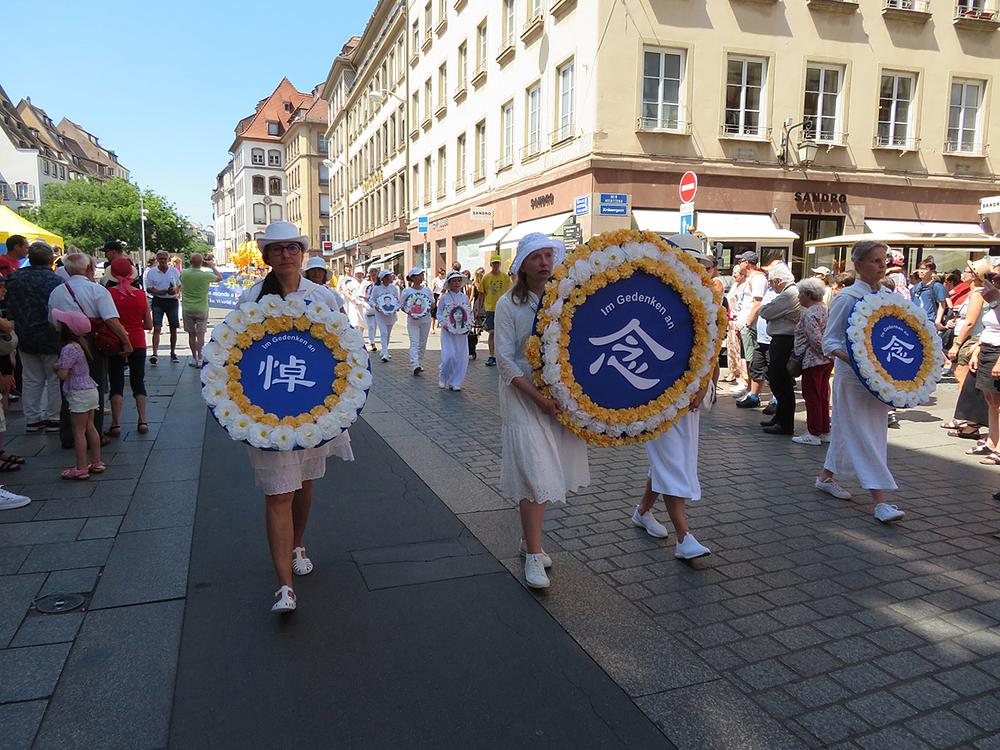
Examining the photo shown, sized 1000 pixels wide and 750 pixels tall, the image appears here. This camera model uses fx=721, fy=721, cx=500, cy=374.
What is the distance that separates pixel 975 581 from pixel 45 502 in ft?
20.0

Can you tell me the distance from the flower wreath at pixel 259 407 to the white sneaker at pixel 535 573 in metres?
1.28

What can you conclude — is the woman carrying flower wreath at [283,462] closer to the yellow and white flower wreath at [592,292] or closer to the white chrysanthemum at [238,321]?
the white chrysanthemum at [238,321]

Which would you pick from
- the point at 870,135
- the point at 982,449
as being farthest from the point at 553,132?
the point at 982,449

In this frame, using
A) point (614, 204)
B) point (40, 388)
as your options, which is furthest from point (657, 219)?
point (40, 388)

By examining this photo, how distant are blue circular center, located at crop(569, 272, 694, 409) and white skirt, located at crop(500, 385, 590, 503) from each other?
31 cm

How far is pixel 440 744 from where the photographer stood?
2.60m

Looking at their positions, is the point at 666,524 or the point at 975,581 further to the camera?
the point at 666,524

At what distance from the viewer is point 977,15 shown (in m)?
21.4

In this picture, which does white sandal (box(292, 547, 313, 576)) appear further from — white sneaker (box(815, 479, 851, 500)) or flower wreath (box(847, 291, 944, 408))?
white sneaker (box(815, 479, 851, 500))

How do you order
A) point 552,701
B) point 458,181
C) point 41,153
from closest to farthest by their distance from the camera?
point 552,701, point 458,181, point 41,153

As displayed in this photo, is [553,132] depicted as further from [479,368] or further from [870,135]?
[479,368]

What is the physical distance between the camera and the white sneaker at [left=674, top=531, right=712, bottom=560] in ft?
13.8

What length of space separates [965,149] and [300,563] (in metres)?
25.0

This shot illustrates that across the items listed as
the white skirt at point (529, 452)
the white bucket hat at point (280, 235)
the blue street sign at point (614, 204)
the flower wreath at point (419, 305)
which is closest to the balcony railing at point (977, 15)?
the blue street sign at point (614, 204)
